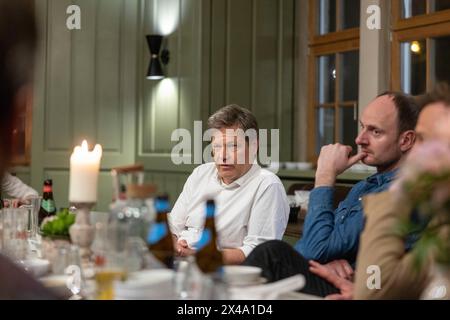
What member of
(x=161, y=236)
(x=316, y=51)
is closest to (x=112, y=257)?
(x=161, y=236)

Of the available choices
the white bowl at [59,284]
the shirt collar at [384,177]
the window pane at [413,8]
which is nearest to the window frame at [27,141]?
the window pane at [413,8]

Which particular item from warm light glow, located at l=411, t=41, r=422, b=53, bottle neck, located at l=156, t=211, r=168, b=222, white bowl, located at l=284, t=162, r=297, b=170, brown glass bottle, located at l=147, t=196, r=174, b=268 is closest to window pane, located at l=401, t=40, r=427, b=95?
warm light glow, located at l=411, t=41, r=422, b=53

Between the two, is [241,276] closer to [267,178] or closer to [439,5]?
[267,178]

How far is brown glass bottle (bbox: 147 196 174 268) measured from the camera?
1.38 m

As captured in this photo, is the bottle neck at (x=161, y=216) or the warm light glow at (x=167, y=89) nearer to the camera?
the bottle neck at (x=161, y=216)

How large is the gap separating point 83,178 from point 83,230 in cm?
15

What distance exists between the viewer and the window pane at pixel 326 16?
16.1 ft

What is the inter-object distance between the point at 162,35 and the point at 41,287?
4.45m

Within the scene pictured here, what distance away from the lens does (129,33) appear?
548cm

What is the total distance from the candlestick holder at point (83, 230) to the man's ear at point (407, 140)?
A: 41.7 inches

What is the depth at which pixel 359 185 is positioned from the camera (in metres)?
2.46

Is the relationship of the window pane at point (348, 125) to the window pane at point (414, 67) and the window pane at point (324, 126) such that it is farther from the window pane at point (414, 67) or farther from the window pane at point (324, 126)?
the window pane at point (414, 67)

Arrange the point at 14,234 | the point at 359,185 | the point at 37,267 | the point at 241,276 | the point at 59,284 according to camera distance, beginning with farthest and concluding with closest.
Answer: the point at 359,185 < the point at 14,234 < the point at 37,267 < the point at 59,284 < the point at 241,276

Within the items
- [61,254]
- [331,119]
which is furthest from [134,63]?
[61,254]
